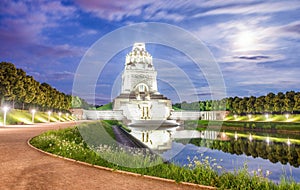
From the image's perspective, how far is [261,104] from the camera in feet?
239

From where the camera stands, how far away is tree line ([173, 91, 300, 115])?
62156 millimetres

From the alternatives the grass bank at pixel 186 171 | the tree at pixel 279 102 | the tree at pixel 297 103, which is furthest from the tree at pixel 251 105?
the grass bank at pixel 186 171

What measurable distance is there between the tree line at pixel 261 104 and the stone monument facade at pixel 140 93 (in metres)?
14.0

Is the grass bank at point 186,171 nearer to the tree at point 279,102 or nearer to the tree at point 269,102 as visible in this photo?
the tree at point 279,102

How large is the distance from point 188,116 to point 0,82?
61586 mm

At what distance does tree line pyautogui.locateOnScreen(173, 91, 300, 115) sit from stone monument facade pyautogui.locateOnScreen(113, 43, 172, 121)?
14.0 m

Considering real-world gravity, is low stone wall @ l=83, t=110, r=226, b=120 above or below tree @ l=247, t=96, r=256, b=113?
below

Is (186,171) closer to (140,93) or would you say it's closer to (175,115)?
(175,115)

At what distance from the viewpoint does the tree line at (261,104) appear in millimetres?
62156

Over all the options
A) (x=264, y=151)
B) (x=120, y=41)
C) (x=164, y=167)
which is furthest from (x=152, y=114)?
(x=164, y=167)

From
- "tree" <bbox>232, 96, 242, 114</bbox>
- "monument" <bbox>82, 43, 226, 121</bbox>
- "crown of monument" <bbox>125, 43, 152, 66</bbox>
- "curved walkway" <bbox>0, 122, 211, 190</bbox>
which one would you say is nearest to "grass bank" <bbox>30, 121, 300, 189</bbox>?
"curved walkway" <bbox>0, 122, 211, 190</bbox>

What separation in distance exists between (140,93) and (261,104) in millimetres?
40623

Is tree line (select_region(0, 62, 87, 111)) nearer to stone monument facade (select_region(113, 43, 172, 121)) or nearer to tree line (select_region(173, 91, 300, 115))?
stone monument facade (select_region(113, 43, 172, 121))

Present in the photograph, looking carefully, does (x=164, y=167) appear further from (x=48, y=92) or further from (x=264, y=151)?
(x=48, y=92)
